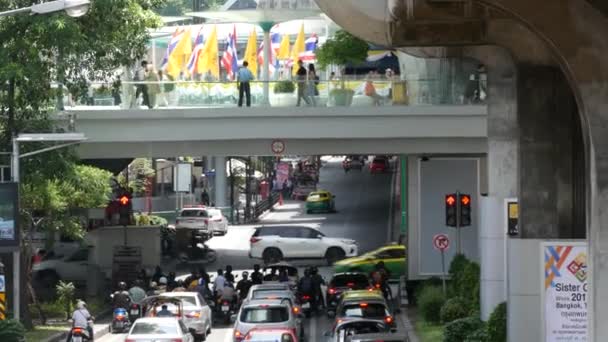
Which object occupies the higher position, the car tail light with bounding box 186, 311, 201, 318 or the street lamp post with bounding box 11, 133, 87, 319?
the street lamp post with bounding box 11, 133, 87, 319

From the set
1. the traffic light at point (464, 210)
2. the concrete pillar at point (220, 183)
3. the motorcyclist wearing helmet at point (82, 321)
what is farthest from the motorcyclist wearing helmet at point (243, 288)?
the concrete pillar at point (220, 183)

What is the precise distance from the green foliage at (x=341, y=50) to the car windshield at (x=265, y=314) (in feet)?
49.1

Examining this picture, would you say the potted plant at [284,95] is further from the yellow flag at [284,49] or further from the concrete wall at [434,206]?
the yellow flag at [284,49]

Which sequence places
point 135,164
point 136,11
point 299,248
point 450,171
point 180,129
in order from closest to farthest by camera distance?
point 136,11 → point 180,129 → point 450,171 → point 299,248 → point 135,164

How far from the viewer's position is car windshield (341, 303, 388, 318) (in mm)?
33281

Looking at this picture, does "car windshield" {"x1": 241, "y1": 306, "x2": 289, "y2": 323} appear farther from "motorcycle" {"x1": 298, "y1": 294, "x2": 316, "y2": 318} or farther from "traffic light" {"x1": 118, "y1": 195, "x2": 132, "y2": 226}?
"traffic light" {"x1": 118, "y1": 195, "x2": 132, "y2": 226}

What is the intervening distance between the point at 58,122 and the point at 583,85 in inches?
959

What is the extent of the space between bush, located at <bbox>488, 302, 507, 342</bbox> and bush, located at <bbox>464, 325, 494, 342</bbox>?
16 cm

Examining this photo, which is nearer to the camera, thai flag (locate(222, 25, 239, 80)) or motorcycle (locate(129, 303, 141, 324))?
motorcycle (locate(129, 303, 141, 324))

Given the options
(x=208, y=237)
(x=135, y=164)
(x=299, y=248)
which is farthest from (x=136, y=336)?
(x=135, y=164)

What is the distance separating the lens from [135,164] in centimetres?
8744

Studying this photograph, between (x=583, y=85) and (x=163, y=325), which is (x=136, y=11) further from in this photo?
(x=583, y=85)

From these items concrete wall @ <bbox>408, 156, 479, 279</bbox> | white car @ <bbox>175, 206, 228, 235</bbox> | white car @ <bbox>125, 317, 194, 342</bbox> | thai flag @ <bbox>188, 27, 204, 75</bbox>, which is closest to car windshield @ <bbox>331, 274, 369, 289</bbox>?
concrete wall @ <bbox>408, 156, 479, 279</bbox>

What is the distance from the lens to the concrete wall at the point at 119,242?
52.7 metres
